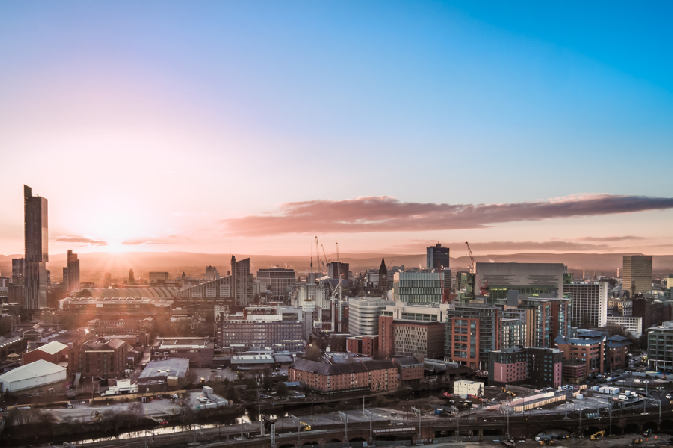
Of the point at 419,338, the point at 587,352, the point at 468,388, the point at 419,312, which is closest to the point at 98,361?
the point at 419,338

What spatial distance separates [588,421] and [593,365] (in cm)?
1003

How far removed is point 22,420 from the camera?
23.0 metres

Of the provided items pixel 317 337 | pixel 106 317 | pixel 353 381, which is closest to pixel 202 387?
pixel 353 381

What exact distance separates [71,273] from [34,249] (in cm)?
1992

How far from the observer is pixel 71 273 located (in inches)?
3423

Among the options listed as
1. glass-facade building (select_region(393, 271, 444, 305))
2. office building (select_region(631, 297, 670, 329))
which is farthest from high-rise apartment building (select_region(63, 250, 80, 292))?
office building (select_region(631, 297, 670, 329))

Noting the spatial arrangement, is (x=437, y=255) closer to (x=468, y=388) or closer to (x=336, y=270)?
(x=336, y=270)

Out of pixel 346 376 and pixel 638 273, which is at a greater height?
pixel 638 273

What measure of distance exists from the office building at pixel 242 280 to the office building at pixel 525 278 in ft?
91.7

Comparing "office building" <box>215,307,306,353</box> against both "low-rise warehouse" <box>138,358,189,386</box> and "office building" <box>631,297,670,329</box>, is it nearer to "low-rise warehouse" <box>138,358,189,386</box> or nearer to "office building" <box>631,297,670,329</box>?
"low-rise warehouse" <box>138,358,189,386</box>

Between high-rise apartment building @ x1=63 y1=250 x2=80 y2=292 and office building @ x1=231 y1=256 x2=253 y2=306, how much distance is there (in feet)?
82.7

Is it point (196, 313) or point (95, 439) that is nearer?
point (95, 439)

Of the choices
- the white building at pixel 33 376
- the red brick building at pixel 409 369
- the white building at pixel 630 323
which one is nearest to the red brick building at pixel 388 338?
the red brick building at pixel 409 369

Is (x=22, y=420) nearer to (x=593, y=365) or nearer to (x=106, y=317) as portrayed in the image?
(x=593, y=365)
